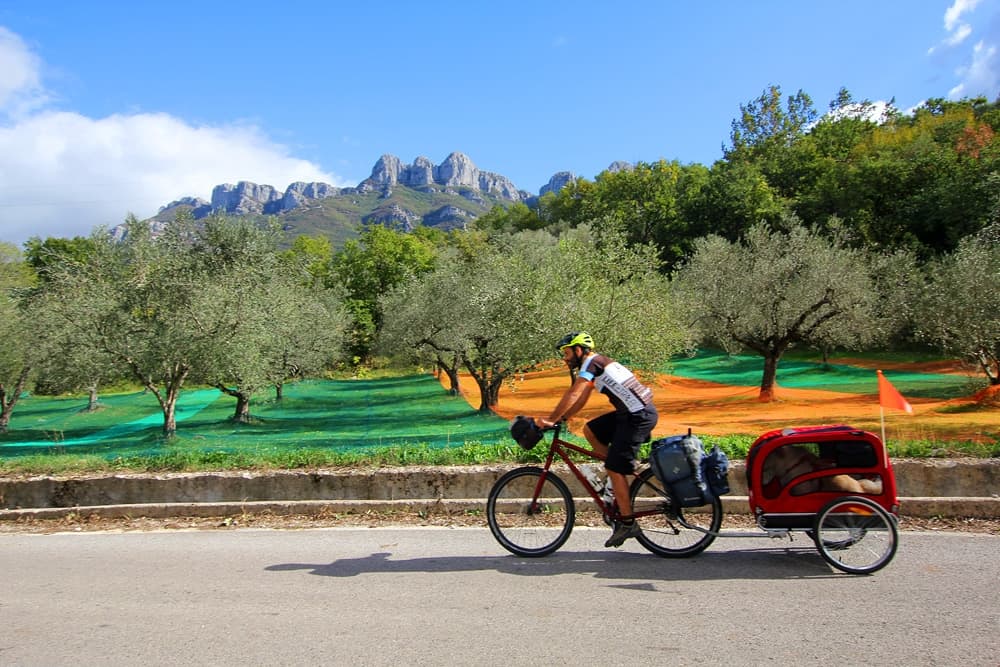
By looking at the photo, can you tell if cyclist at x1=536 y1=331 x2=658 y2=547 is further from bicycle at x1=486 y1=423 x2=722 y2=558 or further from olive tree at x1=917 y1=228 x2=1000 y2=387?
olive tree at x1=917 y1=228 x2=1000 y2=387

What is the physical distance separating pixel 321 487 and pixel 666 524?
4.02m

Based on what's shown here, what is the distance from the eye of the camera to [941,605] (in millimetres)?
4207

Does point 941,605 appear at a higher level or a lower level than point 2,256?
lower

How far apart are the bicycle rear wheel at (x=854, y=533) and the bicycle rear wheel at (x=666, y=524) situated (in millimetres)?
812

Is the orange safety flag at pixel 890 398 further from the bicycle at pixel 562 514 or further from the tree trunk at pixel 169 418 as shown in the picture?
the tree trunk at pixel 169 418

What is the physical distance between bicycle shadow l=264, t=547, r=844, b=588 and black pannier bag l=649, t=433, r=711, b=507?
1.77 feet

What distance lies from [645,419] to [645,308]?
53.3 ft

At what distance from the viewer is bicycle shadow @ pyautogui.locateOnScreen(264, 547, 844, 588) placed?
497cm

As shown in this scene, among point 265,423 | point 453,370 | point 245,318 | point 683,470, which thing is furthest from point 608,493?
point 453,370

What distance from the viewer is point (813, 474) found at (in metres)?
5.17

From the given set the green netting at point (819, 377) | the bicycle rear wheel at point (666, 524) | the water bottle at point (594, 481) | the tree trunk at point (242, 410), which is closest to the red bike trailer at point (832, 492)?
the bicycle rear wheel at point (666, 524)

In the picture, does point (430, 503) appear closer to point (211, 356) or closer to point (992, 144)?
point (211, 356)

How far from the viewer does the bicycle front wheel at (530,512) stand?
5.65 m

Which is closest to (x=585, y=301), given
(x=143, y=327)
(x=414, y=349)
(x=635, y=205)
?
(x=414, y=349)
